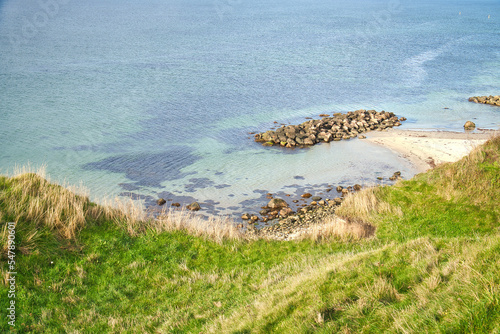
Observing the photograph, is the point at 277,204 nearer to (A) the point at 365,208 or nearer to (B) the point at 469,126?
(A) the point at 365,208

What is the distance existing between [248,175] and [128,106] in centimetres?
2058

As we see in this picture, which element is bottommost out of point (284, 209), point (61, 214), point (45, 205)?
point (284, 209)

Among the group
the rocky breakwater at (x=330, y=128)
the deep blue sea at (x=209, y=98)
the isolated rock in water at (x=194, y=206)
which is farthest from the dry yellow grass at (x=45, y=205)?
the rocky breakwater at (x=330, y=128)

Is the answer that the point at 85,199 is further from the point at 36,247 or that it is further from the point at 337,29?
the point at 337,29

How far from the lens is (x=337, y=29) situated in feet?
351

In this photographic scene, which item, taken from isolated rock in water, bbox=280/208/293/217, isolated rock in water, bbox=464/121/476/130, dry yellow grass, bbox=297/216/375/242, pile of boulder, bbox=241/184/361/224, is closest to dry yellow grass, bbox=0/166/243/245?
dry yellow grass, bbox=297/216/375/242

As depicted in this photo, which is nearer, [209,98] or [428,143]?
[428,143]

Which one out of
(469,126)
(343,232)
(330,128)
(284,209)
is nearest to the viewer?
(343,232)

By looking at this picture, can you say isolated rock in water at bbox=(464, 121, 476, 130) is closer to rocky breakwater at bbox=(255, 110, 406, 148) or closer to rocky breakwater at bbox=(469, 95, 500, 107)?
rocky breakwater at bbox=(255, 110, 406, 148)

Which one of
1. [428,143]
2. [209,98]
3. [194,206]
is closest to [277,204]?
[194,206]

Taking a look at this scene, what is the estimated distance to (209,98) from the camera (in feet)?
153

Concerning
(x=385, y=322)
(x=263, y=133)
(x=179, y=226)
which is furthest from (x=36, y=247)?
(x=263, y=133)

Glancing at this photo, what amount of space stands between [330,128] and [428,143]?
7.99 m

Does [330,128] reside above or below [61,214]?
below
